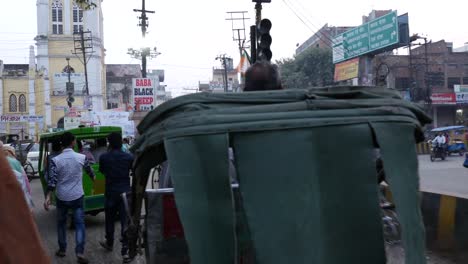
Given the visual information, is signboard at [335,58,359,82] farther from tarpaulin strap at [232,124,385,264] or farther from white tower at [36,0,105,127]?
white tower at [36,0,105,127]

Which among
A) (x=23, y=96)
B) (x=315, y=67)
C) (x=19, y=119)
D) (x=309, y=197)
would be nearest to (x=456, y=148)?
(x=315, y=67)

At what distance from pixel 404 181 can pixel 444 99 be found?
145 feet

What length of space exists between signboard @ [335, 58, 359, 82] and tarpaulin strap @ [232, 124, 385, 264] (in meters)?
36.3

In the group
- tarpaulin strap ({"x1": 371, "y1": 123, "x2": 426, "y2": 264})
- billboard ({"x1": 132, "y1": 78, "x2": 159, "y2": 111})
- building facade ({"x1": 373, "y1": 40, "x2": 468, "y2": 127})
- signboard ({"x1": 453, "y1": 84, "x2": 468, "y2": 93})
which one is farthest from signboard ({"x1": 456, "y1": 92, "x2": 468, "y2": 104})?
tarpaulin strap ({"x1": 371, "y1": 123, "x2": 426, "y2": 264})

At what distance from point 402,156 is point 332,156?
0.35 m

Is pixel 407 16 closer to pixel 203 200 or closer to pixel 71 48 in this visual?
pixel 203 200

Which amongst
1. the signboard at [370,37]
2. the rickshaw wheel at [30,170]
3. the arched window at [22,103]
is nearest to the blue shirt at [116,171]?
the rickshaw wheel at [30,170]

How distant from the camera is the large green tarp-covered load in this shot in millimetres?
2207

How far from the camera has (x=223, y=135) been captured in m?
2.23

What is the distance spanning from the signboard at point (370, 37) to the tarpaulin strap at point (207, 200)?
31.3m

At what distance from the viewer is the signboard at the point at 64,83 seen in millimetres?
64125

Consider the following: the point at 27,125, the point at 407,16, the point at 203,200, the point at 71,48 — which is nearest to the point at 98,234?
the point at 203,200

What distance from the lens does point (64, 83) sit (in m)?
64.2

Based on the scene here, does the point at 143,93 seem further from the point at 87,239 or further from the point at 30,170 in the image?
the point at 87,239
